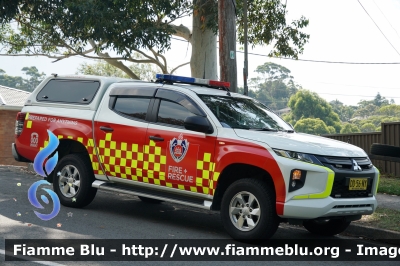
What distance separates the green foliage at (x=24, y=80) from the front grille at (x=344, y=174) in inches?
3898

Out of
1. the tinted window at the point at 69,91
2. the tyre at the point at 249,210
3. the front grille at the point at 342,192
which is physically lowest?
the tyre at the point at 249,210

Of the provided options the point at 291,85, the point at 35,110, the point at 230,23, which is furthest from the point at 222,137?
the point at 291,85

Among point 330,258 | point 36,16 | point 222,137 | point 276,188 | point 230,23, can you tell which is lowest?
point 330,258

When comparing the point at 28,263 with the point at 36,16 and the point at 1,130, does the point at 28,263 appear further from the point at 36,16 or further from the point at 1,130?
the point at 1,130

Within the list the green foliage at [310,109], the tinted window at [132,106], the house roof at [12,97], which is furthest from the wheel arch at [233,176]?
the green foliage at [310,109]

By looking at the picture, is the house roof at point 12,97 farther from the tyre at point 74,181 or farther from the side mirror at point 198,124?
the side mirror at point 198,124

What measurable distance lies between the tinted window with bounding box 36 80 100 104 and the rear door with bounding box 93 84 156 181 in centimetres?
44

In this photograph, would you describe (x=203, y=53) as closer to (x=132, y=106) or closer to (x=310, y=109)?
(x=132, y=106)

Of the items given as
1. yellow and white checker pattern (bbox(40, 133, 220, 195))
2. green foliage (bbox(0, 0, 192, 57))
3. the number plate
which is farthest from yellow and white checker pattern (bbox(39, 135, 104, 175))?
green foliage (bbox(0, 0, 192, 57))

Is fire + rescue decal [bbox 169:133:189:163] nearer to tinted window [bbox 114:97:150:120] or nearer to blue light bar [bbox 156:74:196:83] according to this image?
tinted window [bbox 114:97:150:120]

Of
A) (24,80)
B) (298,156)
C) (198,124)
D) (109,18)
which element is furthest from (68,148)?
(24,80)

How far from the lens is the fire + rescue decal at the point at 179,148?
8.19m

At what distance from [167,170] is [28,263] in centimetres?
263

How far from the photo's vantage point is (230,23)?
1281 cm
